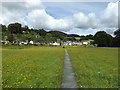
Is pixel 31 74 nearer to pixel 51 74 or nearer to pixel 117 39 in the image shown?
pixel 51 74

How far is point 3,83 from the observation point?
7.54 meters

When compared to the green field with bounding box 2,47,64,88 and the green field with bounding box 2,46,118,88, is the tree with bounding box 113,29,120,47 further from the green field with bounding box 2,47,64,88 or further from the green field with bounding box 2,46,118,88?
the green field with bounding box 2,47,64,88

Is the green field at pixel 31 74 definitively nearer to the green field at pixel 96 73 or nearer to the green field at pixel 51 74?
the green field at pixel 51 74

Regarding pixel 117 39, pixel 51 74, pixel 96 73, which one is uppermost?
pixel 117 39

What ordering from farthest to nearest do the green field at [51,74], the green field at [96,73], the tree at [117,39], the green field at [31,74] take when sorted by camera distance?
1. the tree at [117,39]
2. the green field at [96,73]
3. the green field at [51,74]
4. the green field at [31,74]

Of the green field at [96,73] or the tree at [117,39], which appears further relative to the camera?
the tree at [117,39]

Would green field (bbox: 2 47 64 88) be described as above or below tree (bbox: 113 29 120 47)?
below

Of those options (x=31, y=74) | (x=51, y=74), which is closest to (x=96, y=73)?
(x=51, y=74)

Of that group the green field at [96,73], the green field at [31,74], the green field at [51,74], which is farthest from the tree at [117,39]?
the green field at [31,74]

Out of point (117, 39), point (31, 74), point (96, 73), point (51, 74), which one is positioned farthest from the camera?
point (117, 39)

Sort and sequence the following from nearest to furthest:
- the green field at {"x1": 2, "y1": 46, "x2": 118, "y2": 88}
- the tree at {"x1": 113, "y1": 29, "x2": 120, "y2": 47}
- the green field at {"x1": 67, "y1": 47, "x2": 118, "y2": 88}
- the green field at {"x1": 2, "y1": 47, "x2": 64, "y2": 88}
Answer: the green field at {"x1": 2, "y1": 47, "x2": 64, "y2": 88}
the green field at {"x1": 2, "y1": 46, "x2": 118, "y2": 88}
the green field at {"x1": 67, "y1": 47, "x2": 118, "y2": 88}
the tree at {"x1": 113, "y1": 29, "x2": 120, "y2": 47}

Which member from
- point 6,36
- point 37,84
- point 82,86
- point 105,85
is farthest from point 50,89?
point 6,36

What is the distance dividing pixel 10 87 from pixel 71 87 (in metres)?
3.37

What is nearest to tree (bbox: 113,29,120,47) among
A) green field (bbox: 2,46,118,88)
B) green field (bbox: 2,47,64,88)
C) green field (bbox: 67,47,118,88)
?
green field (bbox: 67,47,118,88)
